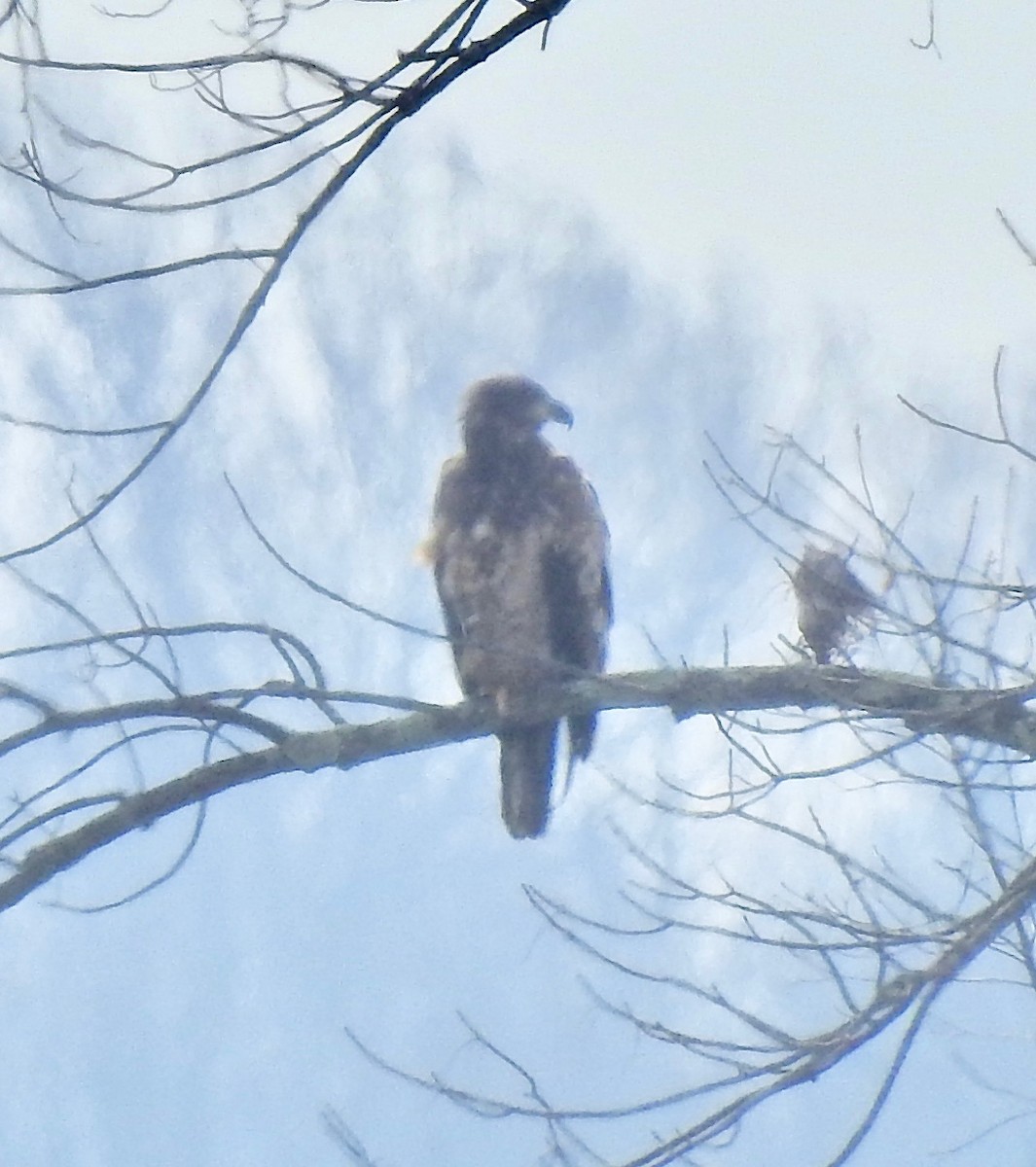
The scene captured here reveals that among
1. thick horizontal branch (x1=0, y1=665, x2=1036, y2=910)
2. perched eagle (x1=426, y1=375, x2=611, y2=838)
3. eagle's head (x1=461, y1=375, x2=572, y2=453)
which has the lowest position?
thick horizontal branch (x1=0, y1=665, x2=1036, y2=910)

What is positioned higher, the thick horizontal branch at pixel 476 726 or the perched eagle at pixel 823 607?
the perched eagle at pixel 823 607

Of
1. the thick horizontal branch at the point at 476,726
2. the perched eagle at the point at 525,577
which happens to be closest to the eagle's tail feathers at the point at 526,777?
the perched eagle at the point at 525,577

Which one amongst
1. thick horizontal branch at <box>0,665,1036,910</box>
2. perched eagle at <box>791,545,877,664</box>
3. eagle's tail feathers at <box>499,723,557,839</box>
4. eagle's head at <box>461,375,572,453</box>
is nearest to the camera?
thick horizontal branch at <box>0,665,1036,910</box>

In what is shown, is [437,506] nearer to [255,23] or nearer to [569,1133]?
[255,23]

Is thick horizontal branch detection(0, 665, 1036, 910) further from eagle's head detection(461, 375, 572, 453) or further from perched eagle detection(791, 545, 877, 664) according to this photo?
eagle's head detection(461, 375, 572, 453)

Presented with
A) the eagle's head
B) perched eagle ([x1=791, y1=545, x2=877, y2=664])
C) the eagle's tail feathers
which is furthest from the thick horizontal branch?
the eagle's head

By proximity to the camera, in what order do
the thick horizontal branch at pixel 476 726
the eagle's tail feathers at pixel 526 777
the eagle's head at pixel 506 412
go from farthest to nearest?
the eagle's head at pixel 506 412
the eagle's tail feathers at pixel 526 777
the thick horizontal branch at pixel 476 726

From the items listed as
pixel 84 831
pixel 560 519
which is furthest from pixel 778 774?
pixel 560 519

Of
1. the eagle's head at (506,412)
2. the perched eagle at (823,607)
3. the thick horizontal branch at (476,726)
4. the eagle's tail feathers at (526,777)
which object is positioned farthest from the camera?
the eagle's head at (506,412)

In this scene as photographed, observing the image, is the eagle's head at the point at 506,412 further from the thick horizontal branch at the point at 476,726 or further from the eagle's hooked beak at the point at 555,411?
the thick horizontal branch at the point at 476,726
